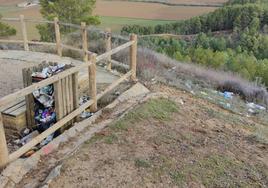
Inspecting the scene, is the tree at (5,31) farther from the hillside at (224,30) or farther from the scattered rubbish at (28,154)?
the scattered rubbish at (28,154)

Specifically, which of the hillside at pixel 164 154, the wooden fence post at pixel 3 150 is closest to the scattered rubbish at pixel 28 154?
the hillside at pixel 164 154

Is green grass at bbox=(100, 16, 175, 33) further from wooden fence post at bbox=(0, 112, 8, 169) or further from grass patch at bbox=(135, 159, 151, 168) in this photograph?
wooden fence post at bbox=(0, 112, 8, 169)

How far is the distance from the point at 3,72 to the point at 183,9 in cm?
4095

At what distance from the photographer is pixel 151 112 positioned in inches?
262

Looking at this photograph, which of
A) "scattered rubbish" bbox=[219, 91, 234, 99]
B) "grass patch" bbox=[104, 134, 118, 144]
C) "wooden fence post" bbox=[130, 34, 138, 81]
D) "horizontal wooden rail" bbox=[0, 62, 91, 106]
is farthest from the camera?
"scattered rubbish" bbox=[219, 91, 234, 99]

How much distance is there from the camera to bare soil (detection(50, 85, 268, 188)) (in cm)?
473

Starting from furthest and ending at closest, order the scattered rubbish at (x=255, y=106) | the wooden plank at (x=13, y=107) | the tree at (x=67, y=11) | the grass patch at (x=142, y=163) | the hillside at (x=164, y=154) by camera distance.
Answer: the tree at (x=67, y=11) < the scattered rubbish at (x=255, y=106) < the wooden plank at (x=13, y=107) < the grass patch at (x=142, y=163) < the hillside at (x=164, y=154)

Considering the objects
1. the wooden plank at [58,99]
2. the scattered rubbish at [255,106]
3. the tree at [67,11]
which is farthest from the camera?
the tree at [67,11]

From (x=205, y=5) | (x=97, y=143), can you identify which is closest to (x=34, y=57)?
(x=97, y=143)

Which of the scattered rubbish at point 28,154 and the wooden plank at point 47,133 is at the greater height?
the wooden plank at point 47,133

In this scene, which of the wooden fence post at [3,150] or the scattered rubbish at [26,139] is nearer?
the wooden fence post at [3,150]

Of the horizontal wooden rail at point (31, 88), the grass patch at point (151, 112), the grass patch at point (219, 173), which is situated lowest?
the grass patch at point (219, 173)

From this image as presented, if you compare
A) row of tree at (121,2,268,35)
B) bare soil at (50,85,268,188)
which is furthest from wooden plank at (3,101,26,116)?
row of tree at (121,2,268,35)

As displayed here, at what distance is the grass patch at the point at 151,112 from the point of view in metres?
6.17
